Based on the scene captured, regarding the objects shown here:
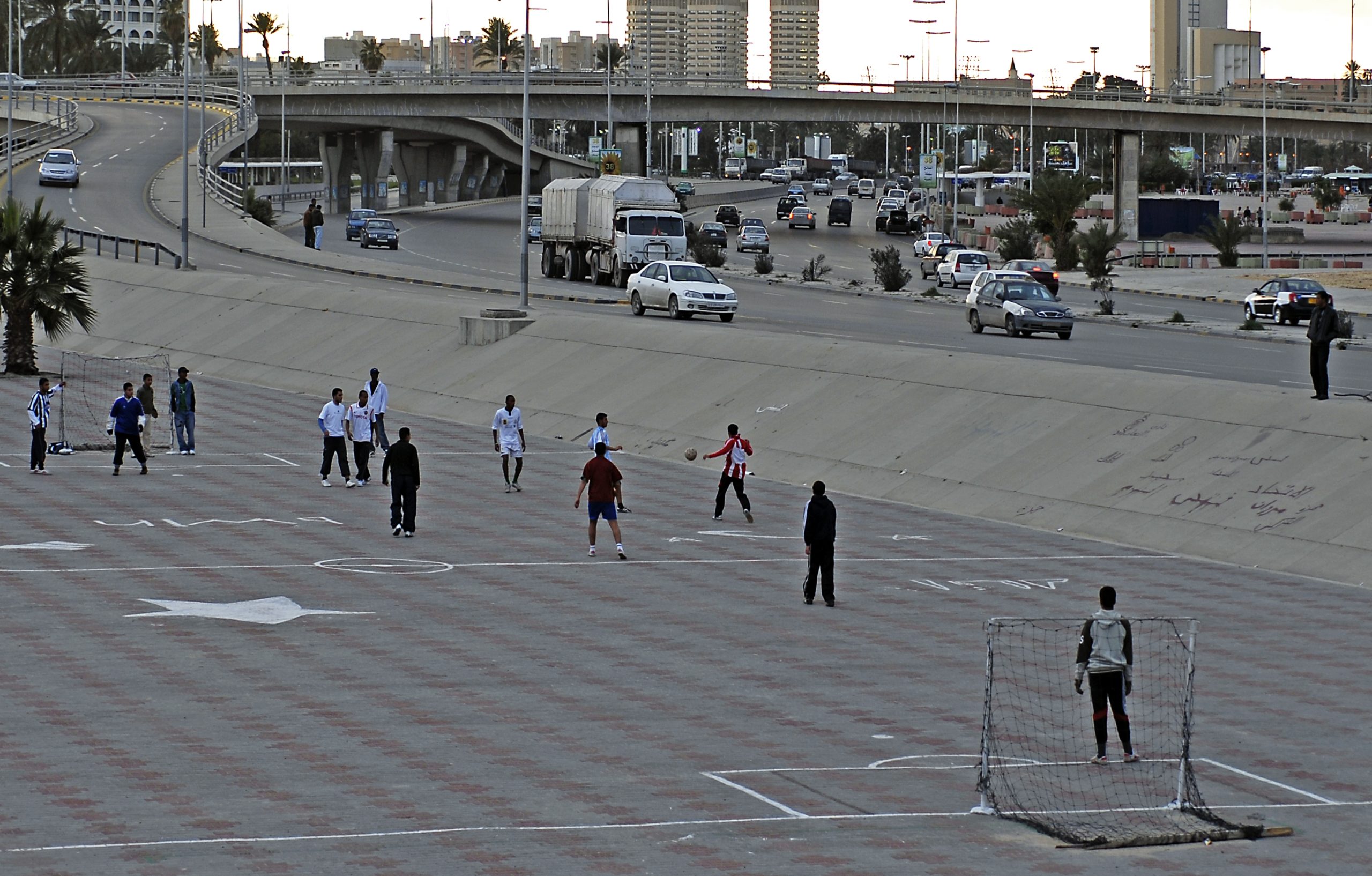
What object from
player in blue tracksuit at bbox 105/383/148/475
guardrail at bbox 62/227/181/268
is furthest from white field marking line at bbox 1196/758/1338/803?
guardrail at bbox 62/227/181/268

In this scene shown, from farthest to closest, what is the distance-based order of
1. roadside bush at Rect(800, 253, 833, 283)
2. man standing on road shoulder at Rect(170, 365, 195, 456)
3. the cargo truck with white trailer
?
roadside bush at Rect(800, 253, 833, 283) → the cargo truck with white trailer → man standing on road shoulder at Rect(170, 365, 195, 456)

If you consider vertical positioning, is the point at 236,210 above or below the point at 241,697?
above

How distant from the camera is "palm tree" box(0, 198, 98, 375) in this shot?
139 ft

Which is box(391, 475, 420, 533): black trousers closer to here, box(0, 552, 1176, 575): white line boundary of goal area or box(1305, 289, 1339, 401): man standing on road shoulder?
box(0, 552, 1176, 575): white line boundary of goal area

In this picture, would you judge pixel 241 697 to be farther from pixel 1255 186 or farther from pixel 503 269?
pixel 1255 186

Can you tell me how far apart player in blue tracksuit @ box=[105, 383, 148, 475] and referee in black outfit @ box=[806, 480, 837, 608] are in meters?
13.6

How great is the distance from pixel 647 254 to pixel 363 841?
48717 mm

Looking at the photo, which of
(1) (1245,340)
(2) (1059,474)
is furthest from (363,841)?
(1) (1245,340)

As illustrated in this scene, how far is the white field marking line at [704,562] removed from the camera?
22.0 metres

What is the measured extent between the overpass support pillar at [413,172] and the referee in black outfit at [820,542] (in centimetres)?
13214

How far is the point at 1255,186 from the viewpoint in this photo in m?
199

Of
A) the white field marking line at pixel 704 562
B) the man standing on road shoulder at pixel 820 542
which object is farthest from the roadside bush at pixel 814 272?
the man standing on road shoulder at pixel 820 542

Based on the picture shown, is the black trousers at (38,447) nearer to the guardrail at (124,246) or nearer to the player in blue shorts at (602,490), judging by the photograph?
the player in blue shorts at (602,490)

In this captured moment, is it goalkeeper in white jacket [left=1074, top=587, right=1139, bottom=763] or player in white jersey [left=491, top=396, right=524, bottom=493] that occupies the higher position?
player in white jersey [left=491, top=396, right=524, bottom=493]
